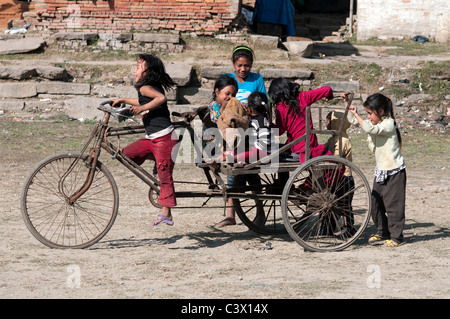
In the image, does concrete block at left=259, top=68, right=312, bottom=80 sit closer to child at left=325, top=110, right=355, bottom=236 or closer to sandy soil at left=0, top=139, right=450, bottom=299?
sandy soil at left=0, top=139, right=450, bottom=299

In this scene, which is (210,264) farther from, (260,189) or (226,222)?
(226,222)

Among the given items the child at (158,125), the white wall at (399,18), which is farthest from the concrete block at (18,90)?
the white wall at (399,18)

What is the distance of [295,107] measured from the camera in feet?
16.6

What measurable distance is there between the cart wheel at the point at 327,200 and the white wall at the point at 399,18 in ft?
41.6

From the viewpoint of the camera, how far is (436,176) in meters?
8.08

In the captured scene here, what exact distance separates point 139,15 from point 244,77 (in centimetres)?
886

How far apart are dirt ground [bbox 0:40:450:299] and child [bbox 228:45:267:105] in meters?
1.24

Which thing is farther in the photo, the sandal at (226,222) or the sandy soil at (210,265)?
the sandal at (226,222)

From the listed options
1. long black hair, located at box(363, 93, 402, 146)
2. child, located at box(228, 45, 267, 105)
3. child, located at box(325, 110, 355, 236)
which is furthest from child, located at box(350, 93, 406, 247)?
child, located at box(228, 45, 267, 105)

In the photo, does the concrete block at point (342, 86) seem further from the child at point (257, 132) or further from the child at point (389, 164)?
the child at point (257, 132)

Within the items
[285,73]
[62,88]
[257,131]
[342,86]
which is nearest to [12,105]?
[62,88]

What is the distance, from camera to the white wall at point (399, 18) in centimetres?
1681

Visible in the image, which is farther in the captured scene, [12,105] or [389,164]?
[12,105]

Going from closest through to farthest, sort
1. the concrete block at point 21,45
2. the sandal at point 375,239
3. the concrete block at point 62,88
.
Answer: the sandal at point 375,239, the concrete block at point 62,88, the concrete block at point 21,45
